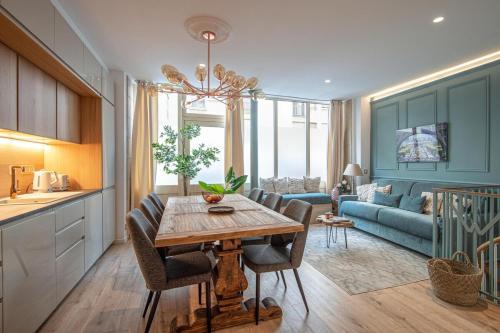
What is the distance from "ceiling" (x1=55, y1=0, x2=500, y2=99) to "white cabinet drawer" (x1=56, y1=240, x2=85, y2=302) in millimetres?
2332

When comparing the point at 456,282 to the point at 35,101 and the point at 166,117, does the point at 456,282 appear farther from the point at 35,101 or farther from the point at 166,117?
the point at 166,117

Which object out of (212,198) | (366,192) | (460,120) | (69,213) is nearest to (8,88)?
(69,213)

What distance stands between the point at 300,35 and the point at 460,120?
121 inches

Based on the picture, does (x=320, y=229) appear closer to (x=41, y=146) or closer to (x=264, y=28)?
(x=264, y=28)

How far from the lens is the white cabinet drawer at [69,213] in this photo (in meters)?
2.02

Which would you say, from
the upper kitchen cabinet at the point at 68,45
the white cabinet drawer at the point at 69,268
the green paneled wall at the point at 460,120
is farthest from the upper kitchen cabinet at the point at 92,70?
the green paneled wall at the point at 460,120

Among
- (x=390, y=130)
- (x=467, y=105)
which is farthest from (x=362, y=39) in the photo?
(x=390, y=130)

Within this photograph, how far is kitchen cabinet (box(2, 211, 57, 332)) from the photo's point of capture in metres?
1.44

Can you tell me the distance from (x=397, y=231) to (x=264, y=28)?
345 centimetres

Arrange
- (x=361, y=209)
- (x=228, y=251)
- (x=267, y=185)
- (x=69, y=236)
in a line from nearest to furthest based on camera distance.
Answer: (x=228, y=251)
(x=69, y=236)
(x=361, y=209)
(x=267, y=185)

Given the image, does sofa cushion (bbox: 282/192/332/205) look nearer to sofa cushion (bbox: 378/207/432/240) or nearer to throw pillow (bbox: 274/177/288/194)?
throw pillow (bbox: 274/177/288/194)

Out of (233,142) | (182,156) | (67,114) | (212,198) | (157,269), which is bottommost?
(157,269)

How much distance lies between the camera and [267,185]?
516cm

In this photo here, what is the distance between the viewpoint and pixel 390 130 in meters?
4.94
